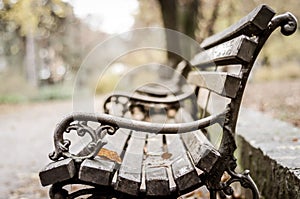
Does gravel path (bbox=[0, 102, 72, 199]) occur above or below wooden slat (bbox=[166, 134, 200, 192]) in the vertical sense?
below

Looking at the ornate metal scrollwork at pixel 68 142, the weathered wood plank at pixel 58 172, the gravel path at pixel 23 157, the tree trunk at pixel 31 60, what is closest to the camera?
the weathered wood plank at pixel 58 172

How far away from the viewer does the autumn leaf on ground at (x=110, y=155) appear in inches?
81.8

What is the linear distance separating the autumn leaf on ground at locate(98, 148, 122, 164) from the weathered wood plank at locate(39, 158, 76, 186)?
25 cm

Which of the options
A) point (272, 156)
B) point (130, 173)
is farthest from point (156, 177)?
point (272, 156)

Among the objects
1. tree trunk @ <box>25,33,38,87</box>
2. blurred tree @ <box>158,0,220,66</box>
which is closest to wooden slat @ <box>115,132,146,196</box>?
blurred tree @ <box>158,0,220,66</box>

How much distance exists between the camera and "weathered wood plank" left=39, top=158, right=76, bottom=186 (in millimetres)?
1810

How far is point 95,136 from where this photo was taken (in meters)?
1.94

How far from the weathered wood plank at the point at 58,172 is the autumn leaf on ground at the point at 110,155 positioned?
25 cm

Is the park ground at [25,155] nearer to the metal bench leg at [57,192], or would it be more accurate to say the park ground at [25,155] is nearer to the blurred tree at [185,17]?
the metal bench leg at [57,192]

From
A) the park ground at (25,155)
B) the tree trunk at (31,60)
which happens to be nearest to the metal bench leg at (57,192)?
the park ground at (25,155)

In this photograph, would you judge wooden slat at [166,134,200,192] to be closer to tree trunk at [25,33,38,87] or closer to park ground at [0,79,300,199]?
park ground at [0,79,300,199]

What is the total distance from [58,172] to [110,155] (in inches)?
14.6

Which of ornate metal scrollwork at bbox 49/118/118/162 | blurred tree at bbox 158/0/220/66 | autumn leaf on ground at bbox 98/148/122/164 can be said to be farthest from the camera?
blurred tree at bbox 158/0/220/66

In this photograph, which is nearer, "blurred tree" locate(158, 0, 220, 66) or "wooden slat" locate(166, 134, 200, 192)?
"wooden slat" locate(166, 134, 200, 192)
